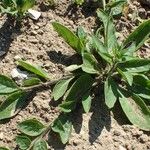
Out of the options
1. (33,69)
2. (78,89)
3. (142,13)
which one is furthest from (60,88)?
(142,13)

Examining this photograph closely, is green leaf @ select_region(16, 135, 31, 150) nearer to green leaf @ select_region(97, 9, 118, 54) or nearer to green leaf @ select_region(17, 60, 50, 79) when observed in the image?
green leaf @ select_region(17, 60, 50, 79)

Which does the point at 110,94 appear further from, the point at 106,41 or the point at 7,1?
the point at 7,1

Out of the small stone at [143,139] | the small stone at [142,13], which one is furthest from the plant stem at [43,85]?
the small stone at [142,13]

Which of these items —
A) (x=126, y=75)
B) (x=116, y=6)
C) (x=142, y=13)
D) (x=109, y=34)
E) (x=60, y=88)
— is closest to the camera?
(x=126, y=75)

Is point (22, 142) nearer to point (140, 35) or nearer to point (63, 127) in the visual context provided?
point (63, 127)

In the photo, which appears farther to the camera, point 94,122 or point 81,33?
point 81,33

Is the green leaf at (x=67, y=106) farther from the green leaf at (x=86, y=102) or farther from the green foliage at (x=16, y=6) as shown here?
the green foliage at (x=16, y=6)
